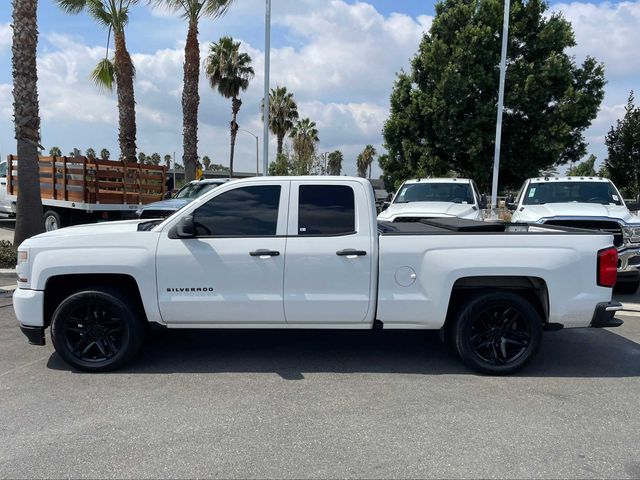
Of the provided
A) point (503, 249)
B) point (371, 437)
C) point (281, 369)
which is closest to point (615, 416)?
point (503, 249)

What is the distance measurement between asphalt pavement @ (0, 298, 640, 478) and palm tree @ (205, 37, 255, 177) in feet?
108

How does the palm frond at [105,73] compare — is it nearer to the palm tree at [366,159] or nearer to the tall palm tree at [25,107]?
the tall palm tree at [25,107]

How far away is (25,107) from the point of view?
10.8 meters

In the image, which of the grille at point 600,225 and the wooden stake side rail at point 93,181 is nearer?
the grille at point 600,225

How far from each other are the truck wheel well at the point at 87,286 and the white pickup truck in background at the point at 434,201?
5434mm

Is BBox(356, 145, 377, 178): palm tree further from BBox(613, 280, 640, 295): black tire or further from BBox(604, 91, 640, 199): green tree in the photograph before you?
BBox(613, 280, 640, 295): black tire

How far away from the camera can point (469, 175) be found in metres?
22.1

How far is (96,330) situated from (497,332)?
378cm

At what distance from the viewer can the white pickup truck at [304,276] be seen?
4.70 meters

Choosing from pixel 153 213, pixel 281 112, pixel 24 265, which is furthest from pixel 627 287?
pixel 281 112

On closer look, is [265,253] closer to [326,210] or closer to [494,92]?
[326,210]

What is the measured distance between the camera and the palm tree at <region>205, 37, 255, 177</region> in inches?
1406

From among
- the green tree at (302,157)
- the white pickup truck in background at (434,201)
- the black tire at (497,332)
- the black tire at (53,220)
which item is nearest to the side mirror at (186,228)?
the black tire at (497,332)

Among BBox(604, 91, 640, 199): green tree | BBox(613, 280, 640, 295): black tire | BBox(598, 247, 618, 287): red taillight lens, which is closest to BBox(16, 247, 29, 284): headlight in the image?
BBox(598, 247, 618, 287): red taillight lens
